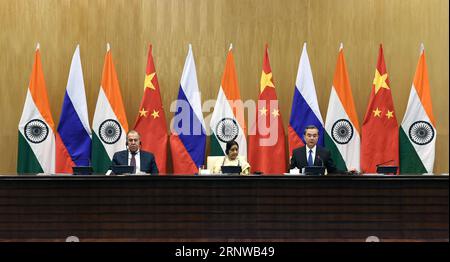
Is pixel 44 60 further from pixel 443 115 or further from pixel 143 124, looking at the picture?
pixel 443 115

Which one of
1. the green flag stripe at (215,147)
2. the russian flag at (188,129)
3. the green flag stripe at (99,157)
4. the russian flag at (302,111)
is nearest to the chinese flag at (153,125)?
the russian flag at (188,129)

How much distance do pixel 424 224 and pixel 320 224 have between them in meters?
0.95

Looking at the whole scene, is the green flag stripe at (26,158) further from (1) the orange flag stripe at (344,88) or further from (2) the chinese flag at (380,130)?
(2) the chinese flag at (380,130)

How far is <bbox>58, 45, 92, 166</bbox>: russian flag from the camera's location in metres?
8.30

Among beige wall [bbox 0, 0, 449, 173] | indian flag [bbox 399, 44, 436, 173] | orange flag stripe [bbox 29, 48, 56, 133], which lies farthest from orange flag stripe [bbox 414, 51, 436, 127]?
orange flag stripe [bbox 29, 48, 56, 133]

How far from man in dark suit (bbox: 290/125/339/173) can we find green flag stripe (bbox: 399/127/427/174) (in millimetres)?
1476

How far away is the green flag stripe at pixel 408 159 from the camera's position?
815 cm

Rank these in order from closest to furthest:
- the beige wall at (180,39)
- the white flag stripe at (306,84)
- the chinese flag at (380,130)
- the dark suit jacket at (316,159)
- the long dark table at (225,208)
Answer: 1. the long dark table at (225,208)
2. the dark suit jacket at (316,159)
3. the chinese flag at (380,130)
4. the white flag stripe at (306,84)
5. the beige wall at (180,39)

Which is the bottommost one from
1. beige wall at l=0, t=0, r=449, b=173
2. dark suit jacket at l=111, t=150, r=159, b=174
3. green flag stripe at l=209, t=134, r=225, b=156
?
dark suit jacket at l=111, t=150, r=159, b=174

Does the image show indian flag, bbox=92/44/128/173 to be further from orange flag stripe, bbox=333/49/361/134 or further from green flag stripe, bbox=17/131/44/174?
orange flag stripe, bbox=333/49/361/134

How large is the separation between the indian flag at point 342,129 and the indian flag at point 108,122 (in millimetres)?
2713

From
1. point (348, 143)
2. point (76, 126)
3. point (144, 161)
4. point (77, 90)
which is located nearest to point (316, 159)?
point (348, 143)

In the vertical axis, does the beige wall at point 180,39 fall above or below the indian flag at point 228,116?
above

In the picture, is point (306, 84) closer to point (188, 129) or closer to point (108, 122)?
point (188, 129)
